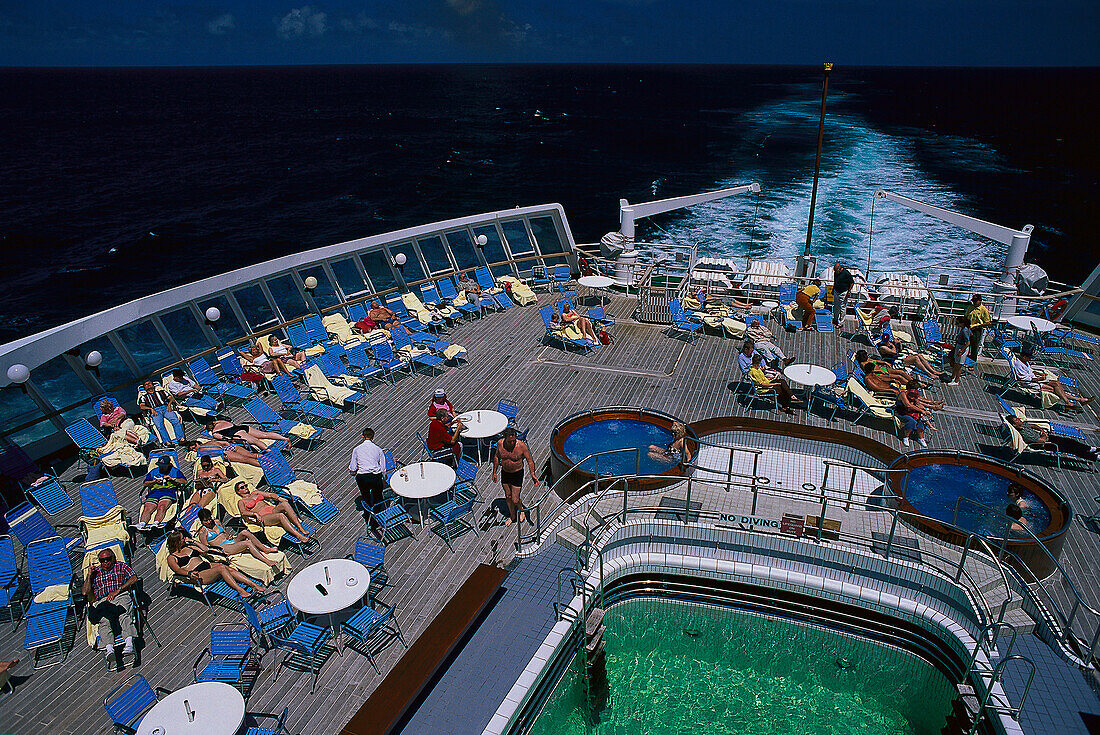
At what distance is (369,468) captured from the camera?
9.88 meters

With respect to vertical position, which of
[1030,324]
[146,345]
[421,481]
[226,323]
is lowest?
[1030,324]

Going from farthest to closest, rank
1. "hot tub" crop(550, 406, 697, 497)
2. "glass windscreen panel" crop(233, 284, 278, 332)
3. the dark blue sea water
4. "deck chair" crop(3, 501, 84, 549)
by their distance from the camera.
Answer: the dark blue sea water
"glass windscreen panel" crop(233, 284, 278, 332)
"hot tub" crop(550, 406, 697, 497)
"deck chair" crop(3, 501, 84, 549)

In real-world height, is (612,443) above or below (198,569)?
below

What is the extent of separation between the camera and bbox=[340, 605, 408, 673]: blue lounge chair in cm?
783

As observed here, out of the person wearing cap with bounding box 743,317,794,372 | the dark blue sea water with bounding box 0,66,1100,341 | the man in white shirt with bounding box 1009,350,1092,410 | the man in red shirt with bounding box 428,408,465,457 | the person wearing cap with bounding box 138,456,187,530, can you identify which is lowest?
the dark blue sea water with bounding box 0,66,1100,341

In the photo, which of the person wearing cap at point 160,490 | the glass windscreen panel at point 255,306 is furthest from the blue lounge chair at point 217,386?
the person wearing cap at point 160,490

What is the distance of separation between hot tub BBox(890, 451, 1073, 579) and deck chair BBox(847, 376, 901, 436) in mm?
1605

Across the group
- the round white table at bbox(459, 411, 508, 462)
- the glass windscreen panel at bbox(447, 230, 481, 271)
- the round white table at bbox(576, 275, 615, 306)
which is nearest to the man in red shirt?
the round white table at bbox(459, 411, 508, 462)

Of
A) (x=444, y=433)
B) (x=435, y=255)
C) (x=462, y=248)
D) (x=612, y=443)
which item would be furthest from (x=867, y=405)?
(x=435, y=255)

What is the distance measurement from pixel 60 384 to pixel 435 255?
9204 mm

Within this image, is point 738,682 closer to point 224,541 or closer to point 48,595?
point 224,541

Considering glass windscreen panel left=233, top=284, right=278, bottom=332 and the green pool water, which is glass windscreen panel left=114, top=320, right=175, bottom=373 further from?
the green pool water

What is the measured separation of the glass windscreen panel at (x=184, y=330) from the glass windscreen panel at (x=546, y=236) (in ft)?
31.4

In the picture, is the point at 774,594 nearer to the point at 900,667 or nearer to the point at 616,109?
the point at 900,667
